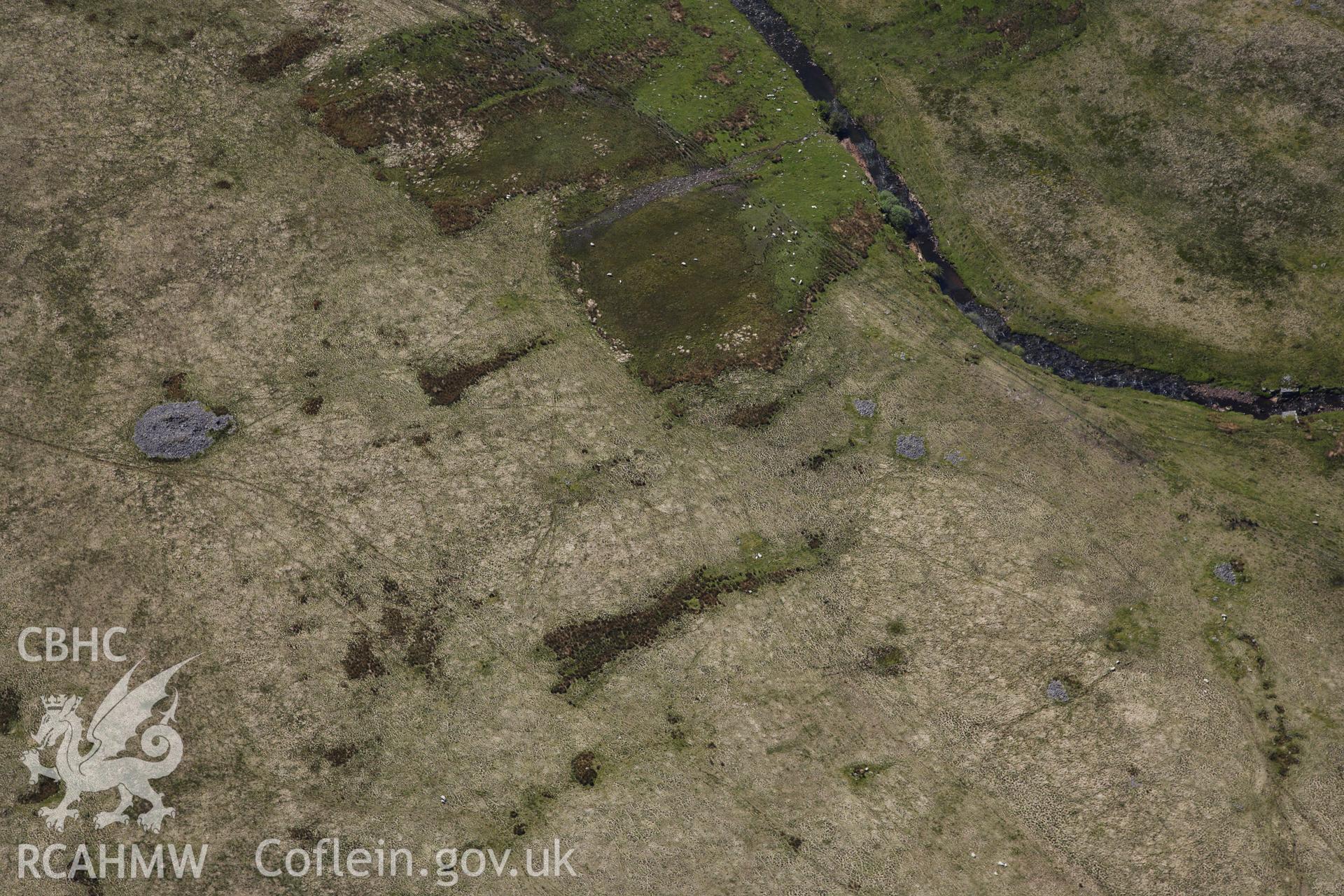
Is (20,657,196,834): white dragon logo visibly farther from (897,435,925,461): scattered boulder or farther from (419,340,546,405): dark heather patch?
(897,435,925,461): scattered boulder

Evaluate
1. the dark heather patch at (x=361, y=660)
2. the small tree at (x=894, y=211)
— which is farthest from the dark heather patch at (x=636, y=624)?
the small tree at (x=894, y=211)

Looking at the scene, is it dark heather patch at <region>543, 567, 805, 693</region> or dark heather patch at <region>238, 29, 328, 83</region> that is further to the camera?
dark heather patch at <region>238, 29, 328, 83</region>

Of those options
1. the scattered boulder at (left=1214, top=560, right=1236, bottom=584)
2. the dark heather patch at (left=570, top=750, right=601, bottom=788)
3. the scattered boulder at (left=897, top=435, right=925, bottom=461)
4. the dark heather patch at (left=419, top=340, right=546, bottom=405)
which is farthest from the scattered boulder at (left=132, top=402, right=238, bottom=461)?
the scattered boulder at (left=1214, top=560, right=1236, bottom=584)

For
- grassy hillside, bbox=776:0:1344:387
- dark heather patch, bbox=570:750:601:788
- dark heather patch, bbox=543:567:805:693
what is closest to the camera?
dark heather patch, bbox=570:750:601:788

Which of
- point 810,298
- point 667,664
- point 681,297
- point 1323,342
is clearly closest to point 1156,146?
point 1323,342

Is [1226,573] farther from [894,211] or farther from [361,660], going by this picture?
[361,660]

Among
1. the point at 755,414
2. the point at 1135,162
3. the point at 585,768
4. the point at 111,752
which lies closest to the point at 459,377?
the point at 755,414
